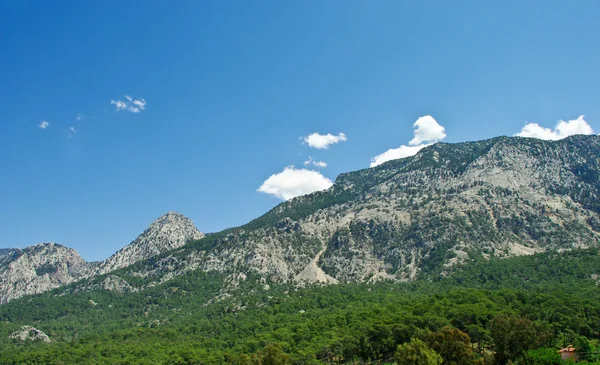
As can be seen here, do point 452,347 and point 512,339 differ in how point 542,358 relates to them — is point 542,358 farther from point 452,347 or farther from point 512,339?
point 452,347

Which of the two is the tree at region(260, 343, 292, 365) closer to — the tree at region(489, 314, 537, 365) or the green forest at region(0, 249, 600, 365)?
the green forest at region(0, 249, 600, 365)

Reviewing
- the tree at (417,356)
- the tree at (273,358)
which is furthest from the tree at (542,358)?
the tree at (273,358)

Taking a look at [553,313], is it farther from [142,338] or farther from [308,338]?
[142,338]

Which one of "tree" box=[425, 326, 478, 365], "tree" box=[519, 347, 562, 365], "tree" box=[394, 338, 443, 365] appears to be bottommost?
"tree" box=[519, 347, 562, 365]

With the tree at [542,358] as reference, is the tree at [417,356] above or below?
above

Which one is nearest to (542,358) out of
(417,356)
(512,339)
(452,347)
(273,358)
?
(512,339)

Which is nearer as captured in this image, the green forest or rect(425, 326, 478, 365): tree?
rect(425, 326, 478, 365): tree

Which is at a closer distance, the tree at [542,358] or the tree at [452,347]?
the tree at [452,347]

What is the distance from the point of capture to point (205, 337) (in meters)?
176

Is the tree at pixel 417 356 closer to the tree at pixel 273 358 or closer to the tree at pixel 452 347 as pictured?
the tree at pixel 452 347

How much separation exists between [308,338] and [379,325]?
31.4 meters

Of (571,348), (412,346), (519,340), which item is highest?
(412,346)

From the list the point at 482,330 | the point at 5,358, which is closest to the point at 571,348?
the point at 482,330

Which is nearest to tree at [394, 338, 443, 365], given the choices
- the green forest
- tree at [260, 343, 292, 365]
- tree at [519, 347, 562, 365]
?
the green forest
